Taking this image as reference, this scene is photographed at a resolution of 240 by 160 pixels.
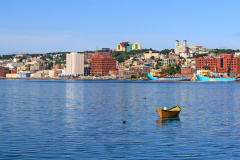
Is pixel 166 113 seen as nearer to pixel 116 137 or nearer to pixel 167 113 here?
pixel 167 113

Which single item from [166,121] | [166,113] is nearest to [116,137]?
[166,121]

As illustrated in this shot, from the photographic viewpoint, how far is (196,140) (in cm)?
3491

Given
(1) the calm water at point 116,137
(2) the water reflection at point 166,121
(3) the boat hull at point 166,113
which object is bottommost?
(1) the calm water at point 116,137

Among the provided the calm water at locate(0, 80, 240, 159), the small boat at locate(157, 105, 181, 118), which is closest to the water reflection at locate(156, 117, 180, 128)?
the calm water at locate(0, 80, 240, 159)

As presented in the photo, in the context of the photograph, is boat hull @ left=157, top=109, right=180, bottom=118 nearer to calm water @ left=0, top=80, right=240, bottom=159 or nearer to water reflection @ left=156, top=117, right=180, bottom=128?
water reflection @ left=156, top=117, right=180, bottom=128

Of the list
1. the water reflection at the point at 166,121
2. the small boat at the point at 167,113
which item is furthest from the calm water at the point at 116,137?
the small boat at the point at 167,113

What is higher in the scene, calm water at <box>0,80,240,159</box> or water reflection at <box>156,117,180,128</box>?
water reflection at <box>156,117,180,128</box>

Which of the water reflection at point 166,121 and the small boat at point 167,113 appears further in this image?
the small boat at point 167,113

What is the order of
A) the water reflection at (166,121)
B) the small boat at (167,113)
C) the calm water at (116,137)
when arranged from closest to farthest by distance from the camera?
the calm water at (116,137) → the water reflection at (166,121) → the small boat at (167,113)

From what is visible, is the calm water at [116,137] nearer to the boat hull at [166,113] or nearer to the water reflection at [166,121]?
the water reflection at [166,121]

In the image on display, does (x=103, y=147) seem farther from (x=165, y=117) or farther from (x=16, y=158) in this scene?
(x=165, y=117)

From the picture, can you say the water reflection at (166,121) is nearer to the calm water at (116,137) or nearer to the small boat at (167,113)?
the calm water at (116,137)

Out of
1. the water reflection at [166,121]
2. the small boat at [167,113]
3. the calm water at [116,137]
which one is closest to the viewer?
the calm water at [116,137]

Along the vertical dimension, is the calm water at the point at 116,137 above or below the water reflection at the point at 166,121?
below
